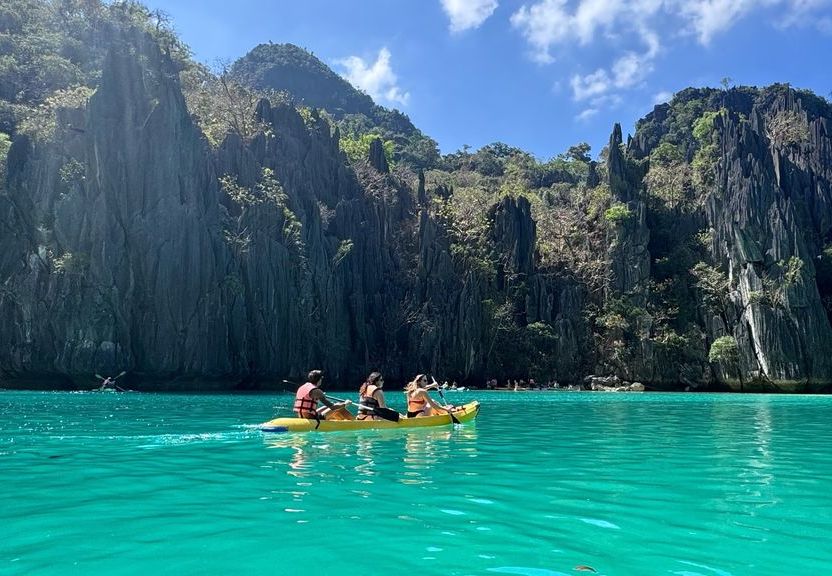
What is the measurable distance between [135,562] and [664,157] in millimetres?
93528

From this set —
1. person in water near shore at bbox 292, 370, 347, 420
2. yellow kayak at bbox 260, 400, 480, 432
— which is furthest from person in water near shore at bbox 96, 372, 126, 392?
person in water near shore at bbox 292, 370, 347, 420

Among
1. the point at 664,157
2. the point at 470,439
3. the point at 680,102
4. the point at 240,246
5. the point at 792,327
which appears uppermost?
the point at 680,102

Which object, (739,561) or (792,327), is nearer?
(739,561)

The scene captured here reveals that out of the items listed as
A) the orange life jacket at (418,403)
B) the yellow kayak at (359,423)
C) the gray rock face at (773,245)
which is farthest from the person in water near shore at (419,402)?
the gray rock face at (773,245)

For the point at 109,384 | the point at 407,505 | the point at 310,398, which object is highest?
the point at 310,398

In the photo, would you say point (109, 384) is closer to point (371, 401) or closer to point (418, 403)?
point (418, 403)

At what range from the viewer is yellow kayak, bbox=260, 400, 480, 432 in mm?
16922

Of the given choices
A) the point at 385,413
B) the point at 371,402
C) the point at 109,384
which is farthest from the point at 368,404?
the point at 109,384

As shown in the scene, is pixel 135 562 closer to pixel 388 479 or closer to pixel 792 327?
pixel 388 479

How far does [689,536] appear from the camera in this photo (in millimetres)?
6973

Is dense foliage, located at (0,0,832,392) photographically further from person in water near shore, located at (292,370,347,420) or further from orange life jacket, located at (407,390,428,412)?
person in water near shore, located at (292,370,347,420)

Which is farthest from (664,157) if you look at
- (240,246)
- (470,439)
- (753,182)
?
(470,439)

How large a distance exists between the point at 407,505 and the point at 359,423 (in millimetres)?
10289

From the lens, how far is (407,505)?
841 cm
